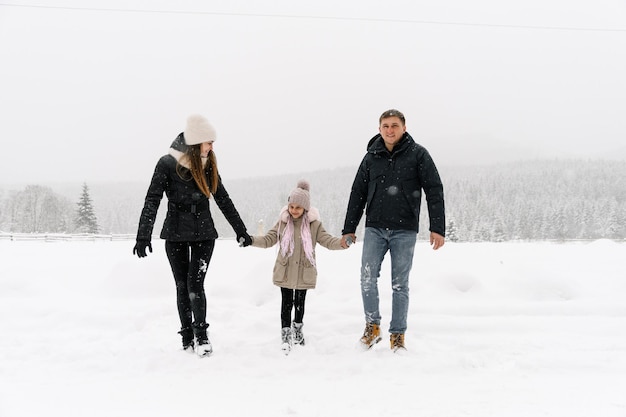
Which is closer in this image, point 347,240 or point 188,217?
point 188,217

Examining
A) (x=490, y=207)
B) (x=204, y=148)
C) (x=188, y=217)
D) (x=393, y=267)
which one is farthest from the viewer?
(x=490, y=207)

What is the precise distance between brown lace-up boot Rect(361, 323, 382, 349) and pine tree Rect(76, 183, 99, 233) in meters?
51.6

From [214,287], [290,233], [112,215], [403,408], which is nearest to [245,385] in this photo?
[403,408]

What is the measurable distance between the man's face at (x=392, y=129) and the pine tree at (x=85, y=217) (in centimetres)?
5153

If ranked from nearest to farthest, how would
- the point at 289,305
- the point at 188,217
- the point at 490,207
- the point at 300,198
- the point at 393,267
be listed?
the point at 188,217, the point at 393,267, the point at 289,305, the point at 300,198, the point at 490,207

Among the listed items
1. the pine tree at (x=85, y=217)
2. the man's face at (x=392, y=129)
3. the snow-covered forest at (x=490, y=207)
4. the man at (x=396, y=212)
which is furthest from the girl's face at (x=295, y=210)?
the pine tree at (x=85, y=217)

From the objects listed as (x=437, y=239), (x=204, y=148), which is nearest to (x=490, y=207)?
(x=437, y=239)

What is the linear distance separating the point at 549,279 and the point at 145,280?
626 cm

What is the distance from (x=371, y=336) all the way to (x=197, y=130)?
2.72 metres

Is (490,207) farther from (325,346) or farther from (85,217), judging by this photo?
(325,346)

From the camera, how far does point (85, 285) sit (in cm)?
639

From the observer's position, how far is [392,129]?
3947 mm

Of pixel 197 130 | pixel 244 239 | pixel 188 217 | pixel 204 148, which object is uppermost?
pixel 197 130

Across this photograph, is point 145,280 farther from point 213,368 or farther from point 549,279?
point 549,279
